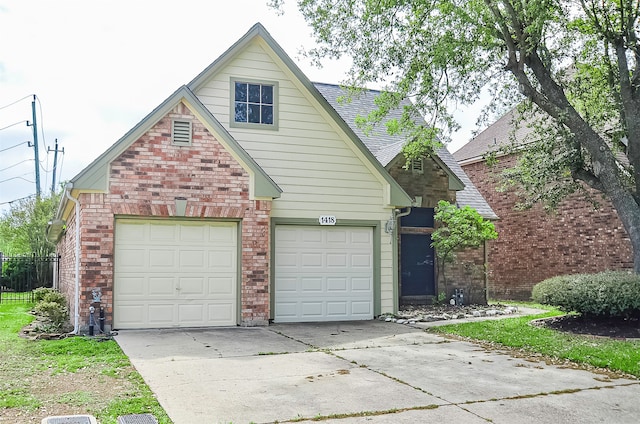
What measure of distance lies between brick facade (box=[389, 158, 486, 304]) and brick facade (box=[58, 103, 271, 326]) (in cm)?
555

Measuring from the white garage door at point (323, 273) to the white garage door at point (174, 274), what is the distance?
145 centimetres

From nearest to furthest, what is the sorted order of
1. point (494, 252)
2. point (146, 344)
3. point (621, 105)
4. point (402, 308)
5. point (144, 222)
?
point (146, 344) → point (144, 222) → point (621, 105) → point (402, 308) → point (494, 252)

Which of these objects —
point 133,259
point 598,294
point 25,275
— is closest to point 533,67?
point 598,294

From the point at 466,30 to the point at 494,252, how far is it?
11474mm

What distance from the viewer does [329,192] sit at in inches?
554

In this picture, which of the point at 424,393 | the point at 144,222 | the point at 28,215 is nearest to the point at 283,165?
the point at 144,222

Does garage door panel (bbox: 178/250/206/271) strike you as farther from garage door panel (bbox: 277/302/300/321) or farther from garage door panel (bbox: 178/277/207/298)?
garage door panel (bbox: 277/302/300/321)

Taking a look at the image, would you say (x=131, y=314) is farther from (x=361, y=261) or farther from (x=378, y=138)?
(x=378, y=138)

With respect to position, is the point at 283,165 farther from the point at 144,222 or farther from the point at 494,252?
the point at 494,252

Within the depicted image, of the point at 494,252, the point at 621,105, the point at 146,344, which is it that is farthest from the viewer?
the point at 494,252

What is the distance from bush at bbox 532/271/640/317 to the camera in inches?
427

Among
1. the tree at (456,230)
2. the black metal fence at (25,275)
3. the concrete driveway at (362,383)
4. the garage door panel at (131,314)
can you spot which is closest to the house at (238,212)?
the garage door panel at (131,314)

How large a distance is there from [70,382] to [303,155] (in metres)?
8.06

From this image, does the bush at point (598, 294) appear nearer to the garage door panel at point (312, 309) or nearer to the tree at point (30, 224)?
the garage door panel at point (312, 309)
